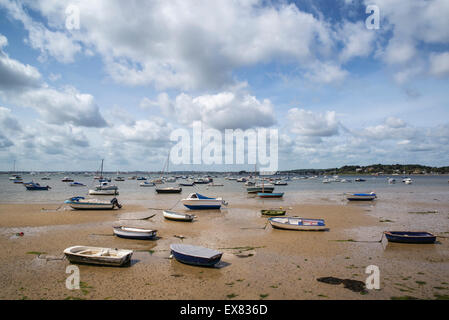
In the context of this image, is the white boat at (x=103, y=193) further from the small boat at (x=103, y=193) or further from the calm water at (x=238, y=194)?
the calm water at (x=238, y=194)

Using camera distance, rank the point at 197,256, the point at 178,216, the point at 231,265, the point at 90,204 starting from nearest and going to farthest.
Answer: the point at 197,256 → the point at 231,265 → the point at 178,216 → the point at 90,204

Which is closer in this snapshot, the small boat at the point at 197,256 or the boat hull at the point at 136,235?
the small boat at the point at 197,256

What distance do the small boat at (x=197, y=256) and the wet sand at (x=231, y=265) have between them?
1.17ft

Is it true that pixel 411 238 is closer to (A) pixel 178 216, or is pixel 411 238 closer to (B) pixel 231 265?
(B) pixel 231 265

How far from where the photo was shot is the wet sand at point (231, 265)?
11.7 metres

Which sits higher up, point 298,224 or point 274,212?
point 298,224

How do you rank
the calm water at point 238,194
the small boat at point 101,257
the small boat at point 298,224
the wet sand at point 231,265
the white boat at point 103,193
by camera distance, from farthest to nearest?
the white boat at point 103,193 < the calm water at point 238,194 < the small boat at point 298,224 < the small boat at point 101,257 < the wet sand at point 231,265

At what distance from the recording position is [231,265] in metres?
15.0

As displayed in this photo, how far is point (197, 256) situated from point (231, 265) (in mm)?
2190

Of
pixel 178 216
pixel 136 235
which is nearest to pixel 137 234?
pixel 136 235

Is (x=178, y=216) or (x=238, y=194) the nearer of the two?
(x=178, y=216)

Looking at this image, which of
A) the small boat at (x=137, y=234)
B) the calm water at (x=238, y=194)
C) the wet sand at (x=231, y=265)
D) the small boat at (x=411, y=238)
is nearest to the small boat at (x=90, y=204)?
the wet sand at (x=231, y=265)

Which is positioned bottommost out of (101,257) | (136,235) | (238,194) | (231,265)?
(238,194)
